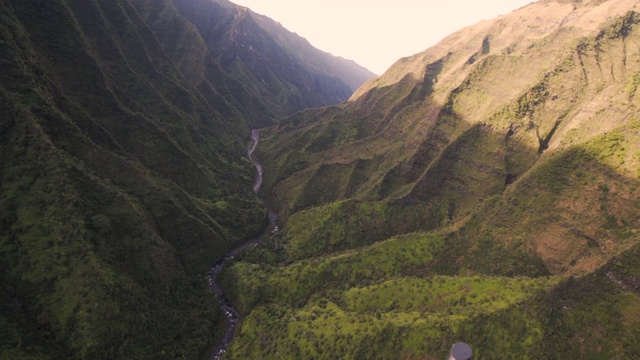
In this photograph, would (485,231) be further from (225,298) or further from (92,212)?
(92,212)

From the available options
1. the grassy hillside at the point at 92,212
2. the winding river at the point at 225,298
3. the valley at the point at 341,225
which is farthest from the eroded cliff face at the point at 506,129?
the grassy hillside at the point at 92,212

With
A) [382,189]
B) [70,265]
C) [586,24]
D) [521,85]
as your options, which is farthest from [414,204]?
[586,24]

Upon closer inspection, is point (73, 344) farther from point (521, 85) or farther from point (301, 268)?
point (521, 85)

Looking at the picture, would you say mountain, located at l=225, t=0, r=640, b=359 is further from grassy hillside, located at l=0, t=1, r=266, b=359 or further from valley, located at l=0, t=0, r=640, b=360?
grassy hillside, located at l=0, t=1, r=266, b=359

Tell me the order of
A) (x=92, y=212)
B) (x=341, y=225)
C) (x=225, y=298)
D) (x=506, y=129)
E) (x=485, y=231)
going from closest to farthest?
(x=92, y=212), (x=485, y=231), (x=225, y=298), (x=506, y=129), (x=341, y=225)

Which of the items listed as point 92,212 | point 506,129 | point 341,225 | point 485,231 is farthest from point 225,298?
point 506,129

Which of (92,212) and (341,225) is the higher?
(92,212)

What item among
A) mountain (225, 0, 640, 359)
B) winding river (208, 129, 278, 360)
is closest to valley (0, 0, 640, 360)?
mountain (225, 0, 640, 359)
